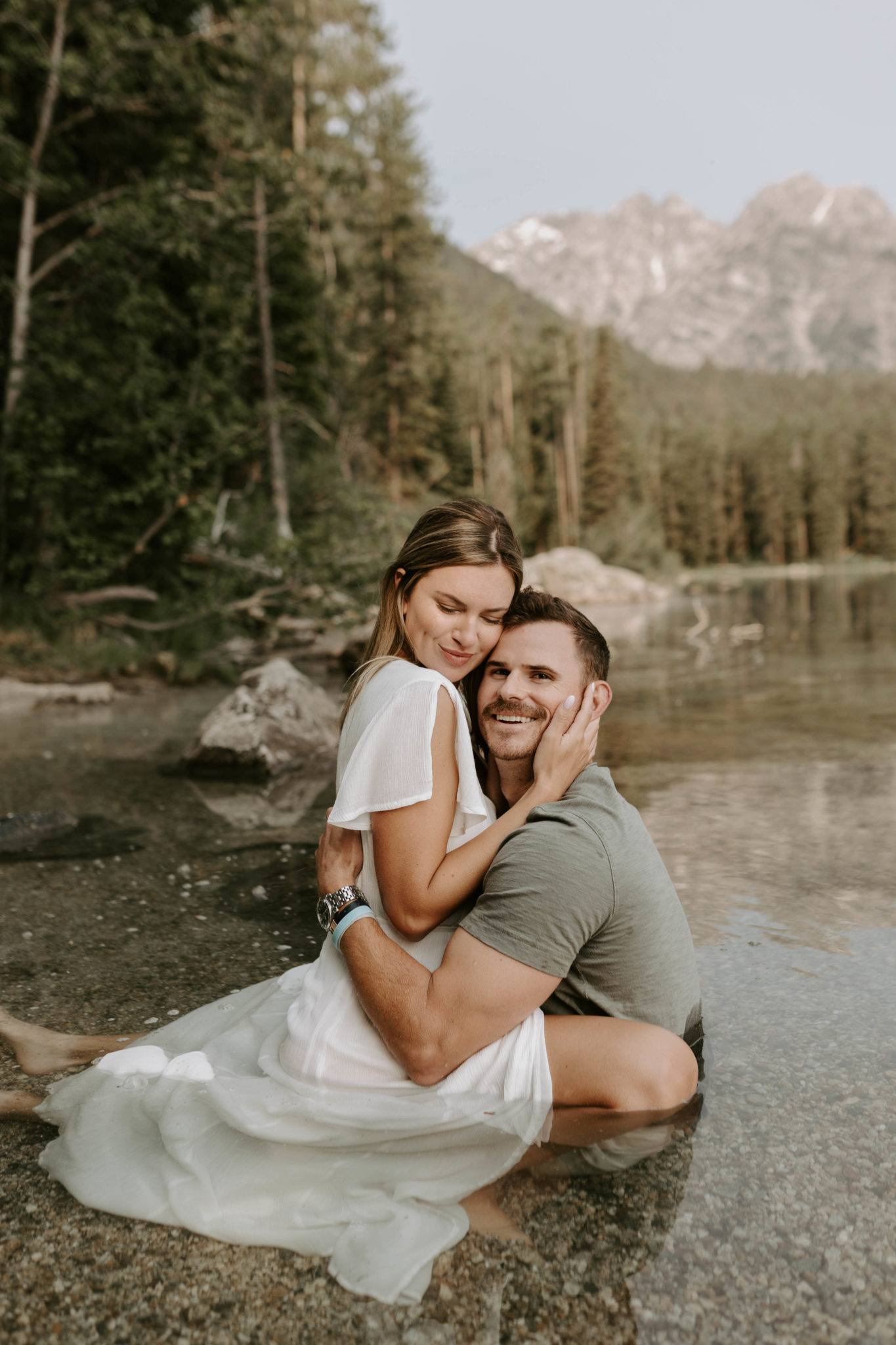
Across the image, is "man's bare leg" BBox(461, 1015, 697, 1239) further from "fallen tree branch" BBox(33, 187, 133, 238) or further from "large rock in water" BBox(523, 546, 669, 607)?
"large rock in water" BBox(523, 546, 669, 607)

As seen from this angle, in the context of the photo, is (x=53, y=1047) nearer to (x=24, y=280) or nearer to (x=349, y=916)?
(x=349, y=916)

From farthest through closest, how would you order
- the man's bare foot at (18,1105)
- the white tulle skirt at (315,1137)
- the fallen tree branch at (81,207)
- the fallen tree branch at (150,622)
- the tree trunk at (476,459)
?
the tree trunk at (476,459) → the fallen tree branch at (81,207) → the fallen tree branch at (150,622) → the man's bare foot at (18,1105) → the white tulle skirt at (315,1137)

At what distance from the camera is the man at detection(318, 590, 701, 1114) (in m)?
2.38

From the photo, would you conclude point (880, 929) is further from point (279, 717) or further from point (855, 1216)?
point (279, 717)

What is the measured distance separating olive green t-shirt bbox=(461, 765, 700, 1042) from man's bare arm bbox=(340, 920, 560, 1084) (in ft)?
0.16

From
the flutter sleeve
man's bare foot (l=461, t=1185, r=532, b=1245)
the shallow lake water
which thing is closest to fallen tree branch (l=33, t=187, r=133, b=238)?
the shallow lake water

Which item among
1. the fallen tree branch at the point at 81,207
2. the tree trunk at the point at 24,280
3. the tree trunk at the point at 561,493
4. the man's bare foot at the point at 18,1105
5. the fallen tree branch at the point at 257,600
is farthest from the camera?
the tree trunk at the point at 561,493

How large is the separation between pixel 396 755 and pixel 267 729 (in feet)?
20.2

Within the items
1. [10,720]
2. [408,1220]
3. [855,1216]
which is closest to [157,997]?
[408,1220]

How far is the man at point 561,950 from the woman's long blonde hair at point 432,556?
27 cm

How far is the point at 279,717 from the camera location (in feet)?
28.3

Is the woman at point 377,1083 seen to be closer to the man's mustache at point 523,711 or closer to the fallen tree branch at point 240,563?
the man's mustache at point 523,711

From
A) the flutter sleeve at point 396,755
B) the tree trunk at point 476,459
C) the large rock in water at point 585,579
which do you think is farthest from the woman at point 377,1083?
the tree trunk at point 476,459

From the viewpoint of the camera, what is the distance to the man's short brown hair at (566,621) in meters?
2.91
